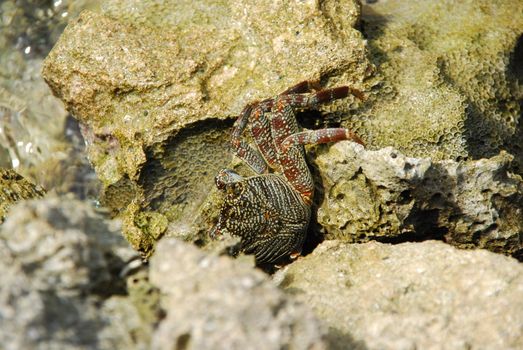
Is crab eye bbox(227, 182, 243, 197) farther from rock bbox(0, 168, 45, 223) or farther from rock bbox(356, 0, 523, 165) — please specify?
rock bbox(0, 168, 45, 223)

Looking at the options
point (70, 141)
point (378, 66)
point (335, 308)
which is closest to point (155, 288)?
point (335, 308)

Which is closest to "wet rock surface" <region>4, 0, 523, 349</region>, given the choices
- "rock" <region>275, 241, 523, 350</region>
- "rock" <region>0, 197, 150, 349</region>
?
"rock" <region>275, 241, 523, 350</region>

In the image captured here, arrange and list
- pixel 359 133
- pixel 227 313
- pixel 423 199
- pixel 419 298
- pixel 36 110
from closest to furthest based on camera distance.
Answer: pixel 227 313, pixel 419 298, pixel 423 199, pixel 359 133, pixel 36 110

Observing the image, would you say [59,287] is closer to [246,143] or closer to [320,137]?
[320,137]

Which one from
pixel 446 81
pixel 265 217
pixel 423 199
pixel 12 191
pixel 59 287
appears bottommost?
pixel 423 199

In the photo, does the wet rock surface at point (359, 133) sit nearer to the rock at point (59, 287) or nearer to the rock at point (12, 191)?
the rock at point (12, 191)

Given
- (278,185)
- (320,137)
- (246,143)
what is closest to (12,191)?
(246,143)

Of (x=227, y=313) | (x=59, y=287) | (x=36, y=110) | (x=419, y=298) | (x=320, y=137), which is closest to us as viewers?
(x=227, y=313)
